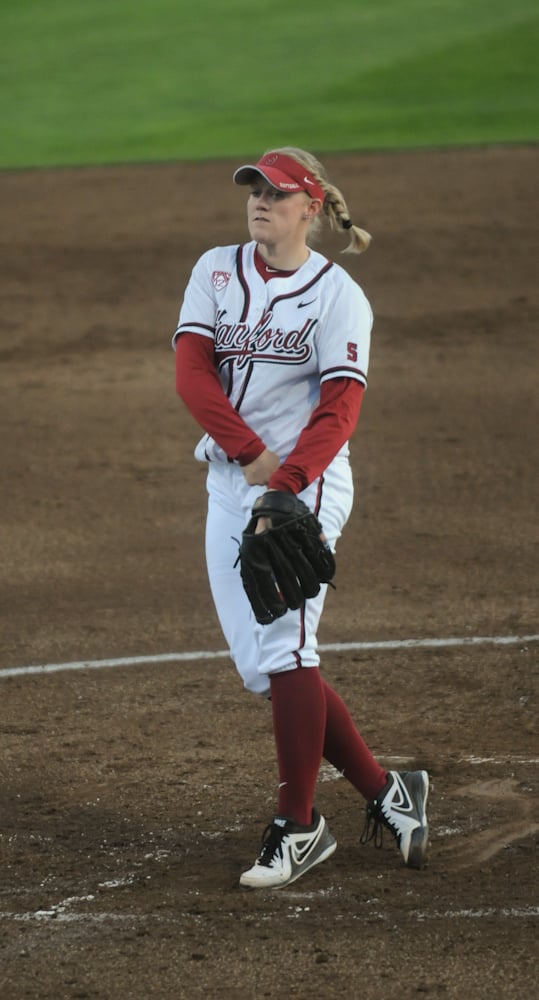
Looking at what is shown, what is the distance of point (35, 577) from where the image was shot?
6164 millimetres

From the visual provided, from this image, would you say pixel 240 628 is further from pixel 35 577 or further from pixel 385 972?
pixel 35 577

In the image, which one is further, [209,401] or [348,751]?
[348,751]

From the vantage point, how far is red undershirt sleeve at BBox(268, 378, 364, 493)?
11.7 feet

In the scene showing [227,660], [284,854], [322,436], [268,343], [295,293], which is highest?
[295,293]

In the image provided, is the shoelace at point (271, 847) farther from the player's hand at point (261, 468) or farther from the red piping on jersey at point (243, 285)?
the red piping on jersey at point (243, 285)

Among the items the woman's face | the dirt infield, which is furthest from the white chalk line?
the woman's face

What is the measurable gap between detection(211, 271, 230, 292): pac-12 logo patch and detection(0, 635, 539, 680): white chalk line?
6.15 ft

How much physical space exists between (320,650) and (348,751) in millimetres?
1504

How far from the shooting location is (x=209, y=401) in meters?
3.68

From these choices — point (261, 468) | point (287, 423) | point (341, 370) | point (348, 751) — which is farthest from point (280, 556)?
point (348, 751)

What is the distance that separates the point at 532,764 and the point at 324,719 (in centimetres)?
95

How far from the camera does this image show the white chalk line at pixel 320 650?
17.1 feet

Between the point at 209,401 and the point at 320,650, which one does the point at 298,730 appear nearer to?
the point at 209,401

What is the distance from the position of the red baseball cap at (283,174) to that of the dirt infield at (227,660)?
1737 millimetres
